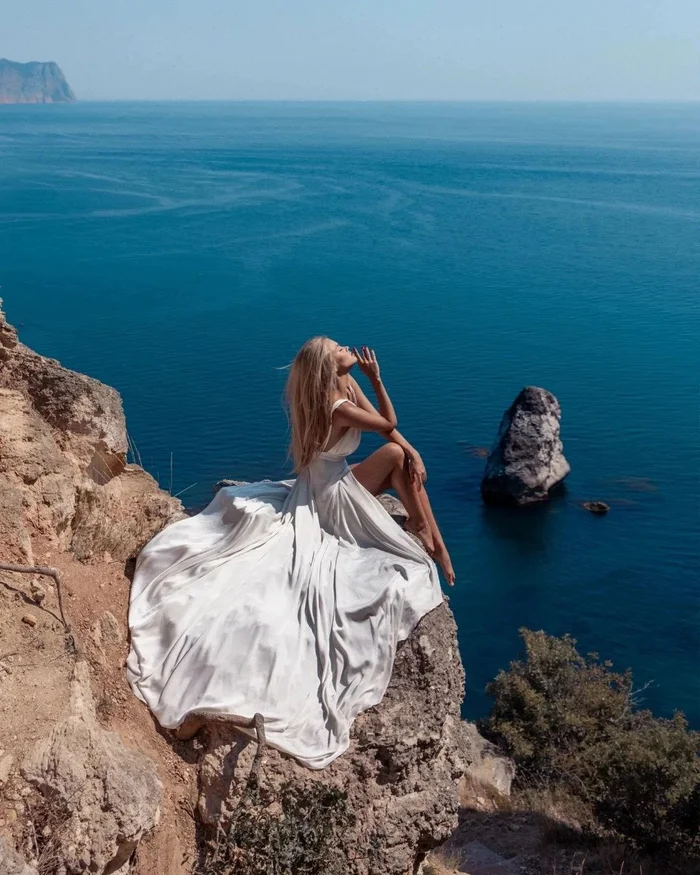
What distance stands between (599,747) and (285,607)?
43.8ft

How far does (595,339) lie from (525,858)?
44.6 m

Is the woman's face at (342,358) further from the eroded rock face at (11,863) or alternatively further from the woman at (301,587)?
the eroded rock face at (11,863)

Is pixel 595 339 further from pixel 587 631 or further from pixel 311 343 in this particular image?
pixel 311 343

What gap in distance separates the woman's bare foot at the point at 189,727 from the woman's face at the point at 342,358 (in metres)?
2.94

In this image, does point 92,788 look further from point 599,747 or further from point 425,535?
point 599,747

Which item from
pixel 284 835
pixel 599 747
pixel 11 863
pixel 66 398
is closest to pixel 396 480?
pixel 66 398

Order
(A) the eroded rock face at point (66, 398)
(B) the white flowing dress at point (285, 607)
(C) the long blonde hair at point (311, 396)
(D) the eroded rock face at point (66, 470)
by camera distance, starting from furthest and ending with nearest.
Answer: (A) the eroded rock face at point (66, 398) → (C) the long blonde hair at point (311, 396) → (D) the eroded rock face at point (66, 470) → (B) the white flowing dress at point (285, 607)

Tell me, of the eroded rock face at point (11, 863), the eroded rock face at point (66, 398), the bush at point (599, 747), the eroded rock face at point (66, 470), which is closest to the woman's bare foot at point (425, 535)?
the eroded rock face at point (66, 470)

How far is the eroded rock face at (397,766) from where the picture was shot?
19.1ft

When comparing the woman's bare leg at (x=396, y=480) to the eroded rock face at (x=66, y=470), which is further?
the woman's bare leg at (x=396, y=480)

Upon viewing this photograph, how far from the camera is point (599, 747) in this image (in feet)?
58.7

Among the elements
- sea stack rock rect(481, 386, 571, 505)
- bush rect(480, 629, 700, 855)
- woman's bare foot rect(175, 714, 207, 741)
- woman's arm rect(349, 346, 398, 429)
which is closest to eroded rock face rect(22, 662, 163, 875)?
woman's bare foot rect(175, 714, 207, 741)

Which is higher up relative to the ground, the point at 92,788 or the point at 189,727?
the point at 92,788

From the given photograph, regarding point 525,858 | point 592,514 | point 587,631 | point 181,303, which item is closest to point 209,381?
point 181,303
